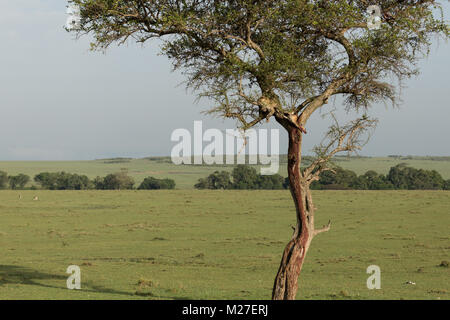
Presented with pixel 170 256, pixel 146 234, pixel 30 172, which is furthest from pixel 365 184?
pixel 30 172

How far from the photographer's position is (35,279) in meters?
19.6

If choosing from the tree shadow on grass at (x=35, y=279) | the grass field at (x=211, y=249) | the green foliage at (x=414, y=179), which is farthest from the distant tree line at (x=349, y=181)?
the tree shadow on grass at (x=35, y=279)

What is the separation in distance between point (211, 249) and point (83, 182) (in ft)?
200

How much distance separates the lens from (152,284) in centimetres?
1812

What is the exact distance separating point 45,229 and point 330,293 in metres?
23.2

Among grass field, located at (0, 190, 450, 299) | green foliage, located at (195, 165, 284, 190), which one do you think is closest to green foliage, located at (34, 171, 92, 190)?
green foliage, located at (195, 165, 284, 190)

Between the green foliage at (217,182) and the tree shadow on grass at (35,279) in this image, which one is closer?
the tree shadow on grass at (35,279)

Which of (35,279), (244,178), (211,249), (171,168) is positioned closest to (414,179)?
(244,178)

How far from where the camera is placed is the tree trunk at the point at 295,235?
44.3ft

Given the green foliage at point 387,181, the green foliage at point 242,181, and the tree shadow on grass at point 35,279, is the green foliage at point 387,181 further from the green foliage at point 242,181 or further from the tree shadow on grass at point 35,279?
the tree shadow on grass at point 35,279

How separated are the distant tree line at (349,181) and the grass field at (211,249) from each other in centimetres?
2457

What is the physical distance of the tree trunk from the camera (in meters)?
13.5

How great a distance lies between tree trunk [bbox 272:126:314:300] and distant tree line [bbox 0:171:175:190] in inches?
2855
